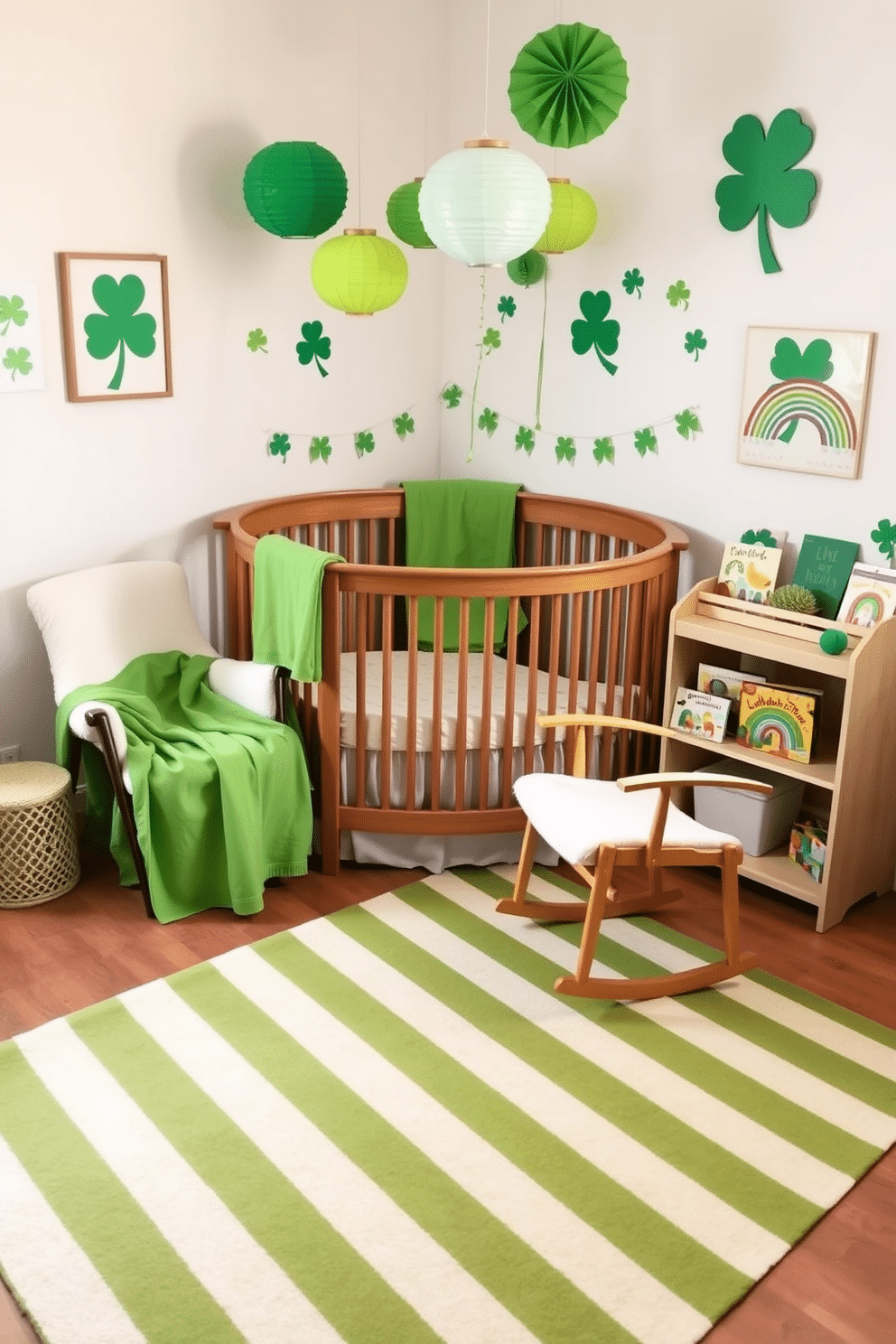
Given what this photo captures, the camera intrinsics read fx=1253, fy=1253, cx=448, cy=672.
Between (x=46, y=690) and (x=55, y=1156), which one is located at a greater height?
(x=46, y=690)

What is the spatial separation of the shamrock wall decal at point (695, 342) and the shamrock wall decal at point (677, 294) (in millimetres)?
73

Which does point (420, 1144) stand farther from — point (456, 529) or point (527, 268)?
point (527, 268)

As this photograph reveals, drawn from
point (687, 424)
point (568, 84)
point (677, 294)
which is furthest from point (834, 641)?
point (568, 84)

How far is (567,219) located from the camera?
11.6ft

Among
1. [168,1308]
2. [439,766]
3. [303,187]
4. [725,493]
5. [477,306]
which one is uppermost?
[303,187]

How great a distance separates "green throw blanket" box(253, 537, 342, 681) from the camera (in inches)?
124

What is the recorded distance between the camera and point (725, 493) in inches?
143

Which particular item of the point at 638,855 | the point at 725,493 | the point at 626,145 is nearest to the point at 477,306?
the point at 626,145

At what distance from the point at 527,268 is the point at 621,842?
2.07 metres

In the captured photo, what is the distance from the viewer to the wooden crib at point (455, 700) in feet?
10.6

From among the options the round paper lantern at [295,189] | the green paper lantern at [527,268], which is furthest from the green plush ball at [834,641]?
the round paper lantern at [295,189]

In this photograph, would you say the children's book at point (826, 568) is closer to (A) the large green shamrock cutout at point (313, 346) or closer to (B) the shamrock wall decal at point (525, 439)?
(B) the shamrock wall decal at point (525, 439)

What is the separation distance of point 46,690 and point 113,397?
0.86 meters

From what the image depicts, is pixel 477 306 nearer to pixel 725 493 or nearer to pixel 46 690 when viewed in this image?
pixel 725 493
